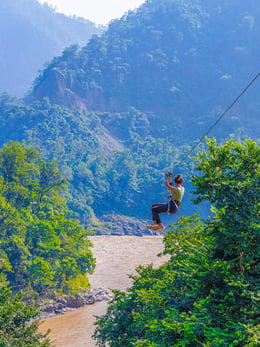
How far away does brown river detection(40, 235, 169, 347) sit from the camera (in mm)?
30523

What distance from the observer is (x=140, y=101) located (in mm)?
122938

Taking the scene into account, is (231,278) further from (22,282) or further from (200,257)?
(22,282)

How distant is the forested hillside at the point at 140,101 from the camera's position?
326 ft

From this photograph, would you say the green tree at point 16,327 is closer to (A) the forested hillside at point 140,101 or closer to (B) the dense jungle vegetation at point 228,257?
(B) the dense jungle vegetation at point 228,257

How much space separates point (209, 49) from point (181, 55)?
9435mm

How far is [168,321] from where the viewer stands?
38.5 ft

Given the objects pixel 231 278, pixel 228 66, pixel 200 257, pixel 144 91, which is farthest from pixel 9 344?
pixel 228 66

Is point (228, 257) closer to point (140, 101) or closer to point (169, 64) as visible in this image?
point (140, 101)

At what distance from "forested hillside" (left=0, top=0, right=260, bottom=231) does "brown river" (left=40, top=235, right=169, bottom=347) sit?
53.1ft

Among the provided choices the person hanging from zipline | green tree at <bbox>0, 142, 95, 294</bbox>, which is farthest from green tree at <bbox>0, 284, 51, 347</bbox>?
green tree at <bbox>0, 142, 95, 294</bbox>

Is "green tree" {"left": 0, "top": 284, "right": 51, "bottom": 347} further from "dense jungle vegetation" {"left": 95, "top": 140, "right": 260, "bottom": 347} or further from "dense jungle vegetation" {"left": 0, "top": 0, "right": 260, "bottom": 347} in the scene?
"dense jungle vegetation" {"left": 95, "top": 140, "right": 260, "bottom": 347}

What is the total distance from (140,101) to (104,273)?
75785 millimetres

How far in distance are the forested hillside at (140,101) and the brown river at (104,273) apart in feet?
53.1

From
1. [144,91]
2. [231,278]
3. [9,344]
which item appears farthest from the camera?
[144,91]
